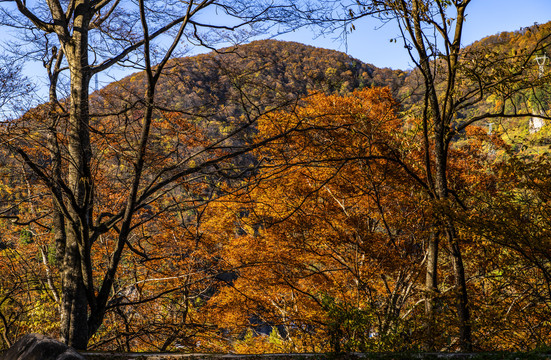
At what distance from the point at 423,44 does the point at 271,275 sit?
6564 millimetres

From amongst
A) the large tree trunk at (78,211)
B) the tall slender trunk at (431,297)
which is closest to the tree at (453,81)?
the tall slender trunk at (431,297)

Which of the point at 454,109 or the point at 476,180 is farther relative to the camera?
the point at 476,180

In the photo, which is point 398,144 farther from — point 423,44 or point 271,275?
point 271,275

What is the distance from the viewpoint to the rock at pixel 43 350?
352cm

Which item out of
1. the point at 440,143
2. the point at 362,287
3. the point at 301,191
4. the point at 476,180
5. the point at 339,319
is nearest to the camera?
the point at 339,319

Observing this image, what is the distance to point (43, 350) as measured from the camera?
11.6 feet

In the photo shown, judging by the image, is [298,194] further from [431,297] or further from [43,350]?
[43,350]

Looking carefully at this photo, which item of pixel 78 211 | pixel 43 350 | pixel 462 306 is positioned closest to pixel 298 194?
pixel 462 306

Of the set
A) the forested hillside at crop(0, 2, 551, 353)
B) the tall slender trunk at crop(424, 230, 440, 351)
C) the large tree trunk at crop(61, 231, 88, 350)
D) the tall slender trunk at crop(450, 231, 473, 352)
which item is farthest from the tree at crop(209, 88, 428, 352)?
the large tree trunk at crop(61, 231, 88, 350)

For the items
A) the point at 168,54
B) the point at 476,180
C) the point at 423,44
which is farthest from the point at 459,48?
the point at 476,180

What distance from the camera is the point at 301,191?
382 inches

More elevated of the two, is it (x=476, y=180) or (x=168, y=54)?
(x=168, y=54)

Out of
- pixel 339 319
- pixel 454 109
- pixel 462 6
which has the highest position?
pixel 462 6

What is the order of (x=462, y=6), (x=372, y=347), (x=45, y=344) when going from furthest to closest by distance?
1. (x=462, y=6)
2. (x=372, y=347)
3. (x=45, y=344)
